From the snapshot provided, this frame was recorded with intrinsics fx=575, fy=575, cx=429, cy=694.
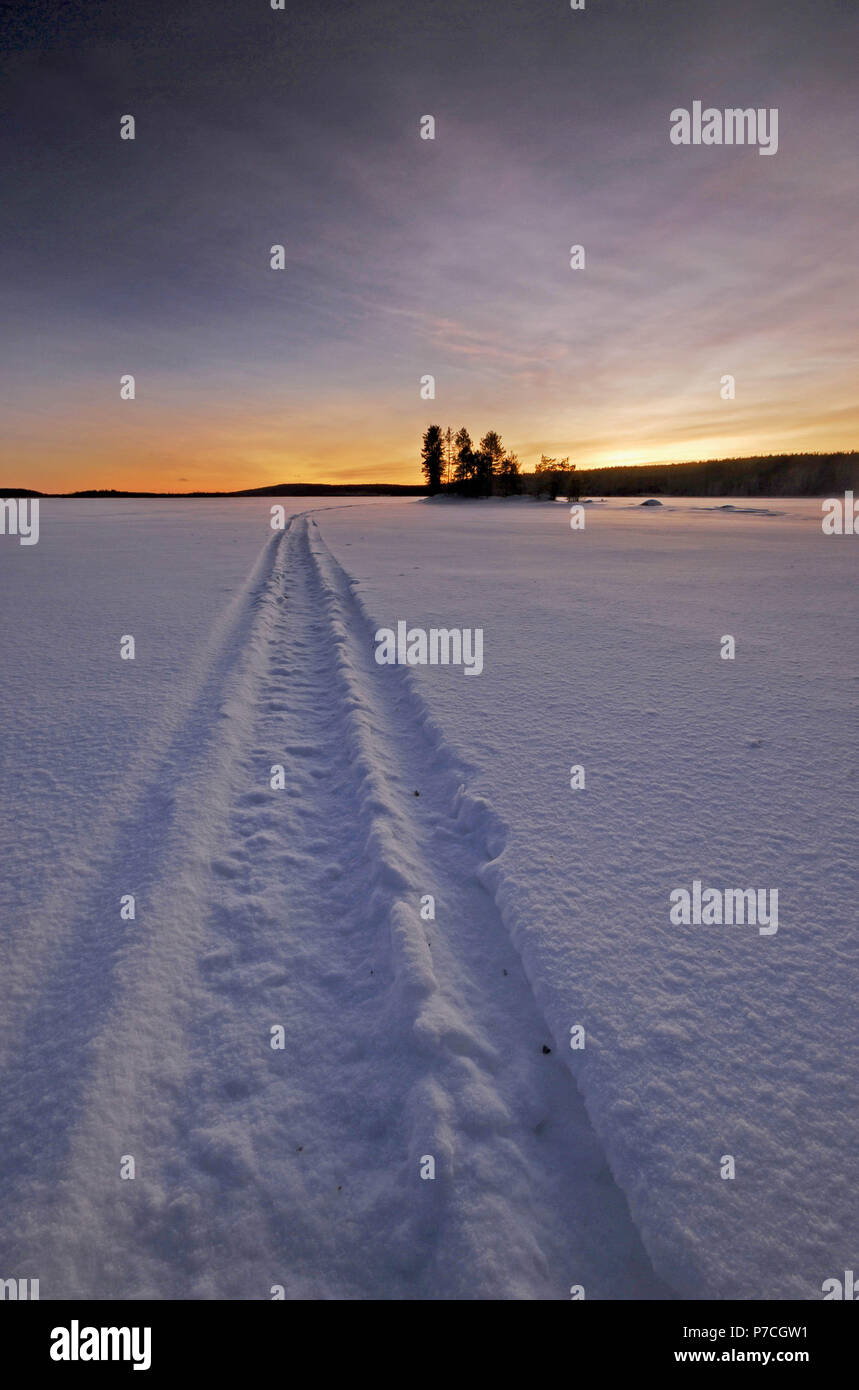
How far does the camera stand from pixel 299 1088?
1940 millimetres

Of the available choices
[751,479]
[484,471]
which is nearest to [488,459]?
[484,471]

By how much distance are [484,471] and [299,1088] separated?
72.3m

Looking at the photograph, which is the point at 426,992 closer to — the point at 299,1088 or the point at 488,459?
the point at 299,1088

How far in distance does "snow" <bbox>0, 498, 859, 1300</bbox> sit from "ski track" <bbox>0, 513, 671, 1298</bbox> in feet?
0.03

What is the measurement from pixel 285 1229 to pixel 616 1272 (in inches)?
35.7

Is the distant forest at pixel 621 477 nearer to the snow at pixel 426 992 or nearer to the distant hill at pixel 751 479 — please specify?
the distant hill at pixel 751 479

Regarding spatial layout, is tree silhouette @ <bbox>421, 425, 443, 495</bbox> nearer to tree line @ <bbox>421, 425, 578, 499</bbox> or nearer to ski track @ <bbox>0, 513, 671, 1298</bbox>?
tree line @ <bbox>421, 425, 578, 499</bbox>

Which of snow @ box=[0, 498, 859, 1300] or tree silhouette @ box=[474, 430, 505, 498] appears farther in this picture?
tree silhouette @ box=[474, 430, 505, 498]

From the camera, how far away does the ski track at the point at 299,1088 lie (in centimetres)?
154

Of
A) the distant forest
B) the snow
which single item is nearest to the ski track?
the snow

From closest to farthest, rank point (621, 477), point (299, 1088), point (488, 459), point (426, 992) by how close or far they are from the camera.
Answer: point (299, 1088), point (426, 992), point (488, 459), point (621, 477)

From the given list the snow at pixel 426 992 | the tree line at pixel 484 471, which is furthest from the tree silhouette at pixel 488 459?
the snow at pixel 426 992

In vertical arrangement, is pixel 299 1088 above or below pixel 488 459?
below

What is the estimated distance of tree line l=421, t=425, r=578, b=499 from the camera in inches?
2672
